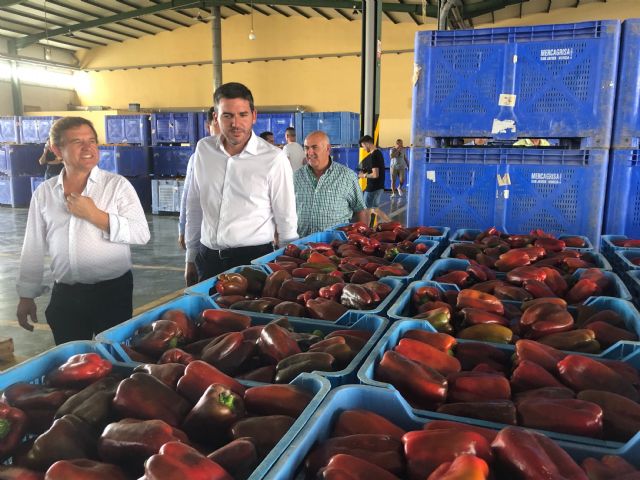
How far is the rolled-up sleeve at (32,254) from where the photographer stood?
9.77 ft

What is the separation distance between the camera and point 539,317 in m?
1.87

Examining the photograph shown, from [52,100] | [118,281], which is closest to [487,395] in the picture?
[118,281]

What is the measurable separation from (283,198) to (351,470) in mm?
2553

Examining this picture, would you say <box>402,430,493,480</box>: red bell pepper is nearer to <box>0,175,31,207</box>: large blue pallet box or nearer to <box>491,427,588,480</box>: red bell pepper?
<box>491,427,588,480</box>: red bell pepper

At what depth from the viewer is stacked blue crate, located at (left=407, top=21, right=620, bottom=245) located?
3.70 meters

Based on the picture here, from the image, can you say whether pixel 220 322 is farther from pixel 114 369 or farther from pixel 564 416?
pixel 564 416

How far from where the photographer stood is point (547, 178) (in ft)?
12.7

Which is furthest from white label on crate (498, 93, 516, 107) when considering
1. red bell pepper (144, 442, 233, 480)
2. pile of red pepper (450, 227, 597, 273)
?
red bell pepper (144, 442, 233, 480)

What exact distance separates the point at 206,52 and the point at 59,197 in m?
22.7

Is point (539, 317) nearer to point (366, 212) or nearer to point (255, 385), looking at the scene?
point (255, 385)

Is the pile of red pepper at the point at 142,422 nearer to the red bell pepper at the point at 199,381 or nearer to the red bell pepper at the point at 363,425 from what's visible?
the red bell pepper at the point at 199,381

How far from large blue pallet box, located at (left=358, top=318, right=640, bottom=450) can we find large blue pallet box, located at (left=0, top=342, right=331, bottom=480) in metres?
0.14

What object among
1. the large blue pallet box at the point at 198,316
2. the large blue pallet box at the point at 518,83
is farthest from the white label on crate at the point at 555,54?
the large blue pallet box at the point at 198,316

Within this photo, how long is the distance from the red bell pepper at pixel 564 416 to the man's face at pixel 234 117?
2379 mm
